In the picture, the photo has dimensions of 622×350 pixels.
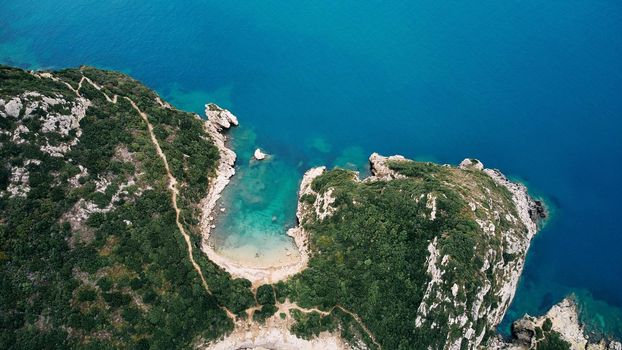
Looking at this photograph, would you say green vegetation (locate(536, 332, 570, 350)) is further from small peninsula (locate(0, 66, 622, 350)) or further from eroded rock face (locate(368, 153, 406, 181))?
eroded rock face (locate(368, 153, 406, 181))

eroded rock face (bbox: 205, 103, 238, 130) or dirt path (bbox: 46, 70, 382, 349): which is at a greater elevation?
eroded rock face (bbox: 205, 103, 238, 130)

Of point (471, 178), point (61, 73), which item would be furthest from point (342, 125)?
point (61, 73)

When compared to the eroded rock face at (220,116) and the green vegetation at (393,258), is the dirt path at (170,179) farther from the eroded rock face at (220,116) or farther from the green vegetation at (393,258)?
the eroded rock face at (220,116)

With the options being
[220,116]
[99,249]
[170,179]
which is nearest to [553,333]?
[170,179]

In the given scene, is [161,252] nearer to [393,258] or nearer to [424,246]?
[393,258]

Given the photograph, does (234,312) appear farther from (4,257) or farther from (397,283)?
(4,257)

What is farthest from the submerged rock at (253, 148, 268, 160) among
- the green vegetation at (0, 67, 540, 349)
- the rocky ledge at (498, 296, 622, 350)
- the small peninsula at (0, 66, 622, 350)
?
the rocky ledge at (498, 296, 622, 350)

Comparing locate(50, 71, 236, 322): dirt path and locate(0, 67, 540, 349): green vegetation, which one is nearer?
locate(0, 67, 540, 349): green vegetation
